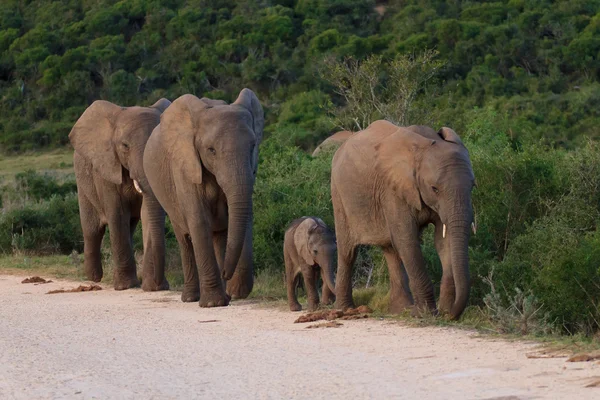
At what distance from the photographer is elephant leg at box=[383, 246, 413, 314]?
11.0 metres

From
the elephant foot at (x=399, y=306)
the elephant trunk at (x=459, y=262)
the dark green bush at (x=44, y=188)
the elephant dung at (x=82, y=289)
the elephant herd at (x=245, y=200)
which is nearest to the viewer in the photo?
the elephant trunk at (x=459, y=262)

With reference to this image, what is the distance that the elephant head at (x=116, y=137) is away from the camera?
14.9 m

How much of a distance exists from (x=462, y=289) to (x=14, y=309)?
4.90 m

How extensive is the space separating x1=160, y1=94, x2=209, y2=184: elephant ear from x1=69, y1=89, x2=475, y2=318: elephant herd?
1 cm

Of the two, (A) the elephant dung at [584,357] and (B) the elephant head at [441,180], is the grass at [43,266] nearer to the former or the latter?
(B) the elephant head at [441,180]

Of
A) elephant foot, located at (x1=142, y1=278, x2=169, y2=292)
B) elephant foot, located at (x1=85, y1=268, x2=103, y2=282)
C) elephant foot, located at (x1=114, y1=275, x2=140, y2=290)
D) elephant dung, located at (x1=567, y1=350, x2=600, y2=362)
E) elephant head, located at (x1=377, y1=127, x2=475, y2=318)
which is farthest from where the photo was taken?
elephant foot, located at (x1=85, y1=268, x2=103, y2=282)

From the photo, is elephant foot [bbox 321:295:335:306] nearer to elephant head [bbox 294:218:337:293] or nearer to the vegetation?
elephant head [bbox 294:218:337:293]

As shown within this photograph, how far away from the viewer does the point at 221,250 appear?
42.8 feet

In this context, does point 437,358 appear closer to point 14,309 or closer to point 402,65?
point 14,309

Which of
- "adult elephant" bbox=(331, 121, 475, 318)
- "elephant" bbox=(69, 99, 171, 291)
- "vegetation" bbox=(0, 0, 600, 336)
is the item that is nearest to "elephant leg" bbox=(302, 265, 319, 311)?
"adult elephant" bbox=(331, 121, 475, 318)

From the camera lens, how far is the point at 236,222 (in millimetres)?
11773

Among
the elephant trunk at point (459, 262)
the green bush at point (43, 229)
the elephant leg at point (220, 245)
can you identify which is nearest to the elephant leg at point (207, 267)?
the elephant leg at point (220, 245)

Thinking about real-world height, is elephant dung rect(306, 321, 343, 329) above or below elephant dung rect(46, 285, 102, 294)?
below

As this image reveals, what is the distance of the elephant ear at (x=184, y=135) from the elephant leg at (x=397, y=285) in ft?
7.38
